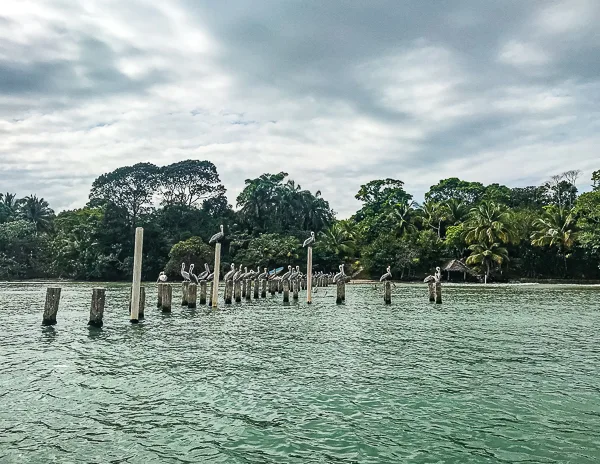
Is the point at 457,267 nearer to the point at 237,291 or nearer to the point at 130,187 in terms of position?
the point at 237,291

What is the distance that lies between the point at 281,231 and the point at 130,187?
21.2 m

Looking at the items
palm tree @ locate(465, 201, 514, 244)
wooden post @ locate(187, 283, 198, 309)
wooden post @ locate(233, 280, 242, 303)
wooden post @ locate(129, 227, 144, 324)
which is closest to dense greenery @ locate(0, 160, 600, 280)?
palm tree @ locate(465, 201, 514, 244)

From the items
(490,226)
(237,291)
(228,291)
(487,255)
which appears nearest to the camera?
(228,291)

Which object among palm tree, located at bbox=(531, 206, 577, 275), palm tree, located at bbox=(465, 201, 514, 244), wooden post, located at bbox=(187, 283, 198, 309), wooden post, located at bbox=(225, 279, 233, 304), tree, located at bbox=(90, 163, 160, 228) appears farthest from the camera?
tree, located at bbox=(90, 163, 160, 228)

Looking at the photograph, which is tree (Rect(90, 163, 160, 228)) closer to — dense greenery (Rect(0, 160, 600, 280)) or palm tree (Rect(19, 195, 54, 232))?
dense greenery (Rect(0, 160, 600, 280))

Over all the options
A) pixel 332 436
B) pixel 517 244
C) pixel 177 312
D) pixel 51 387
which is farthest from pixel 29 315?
pixel 517 244

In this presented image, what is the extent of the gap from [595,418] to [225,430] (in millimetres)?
4787

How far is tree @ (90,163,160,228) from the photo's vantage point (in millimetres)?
70938

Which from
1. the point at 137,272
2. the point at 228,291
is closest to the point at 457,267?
the point at 228,291

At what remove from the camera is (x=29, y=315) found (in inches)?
794

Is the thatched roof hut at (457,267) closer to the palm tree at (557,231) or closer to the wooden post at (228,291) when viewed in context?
the palm tree at (557,231)

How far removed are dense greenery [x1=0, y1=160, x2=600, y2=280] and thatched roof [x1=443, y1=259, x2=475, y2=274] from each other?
742 millimetres

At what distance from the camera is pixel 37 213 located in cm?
7706

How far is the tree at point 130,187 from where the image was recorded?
70938 mm
